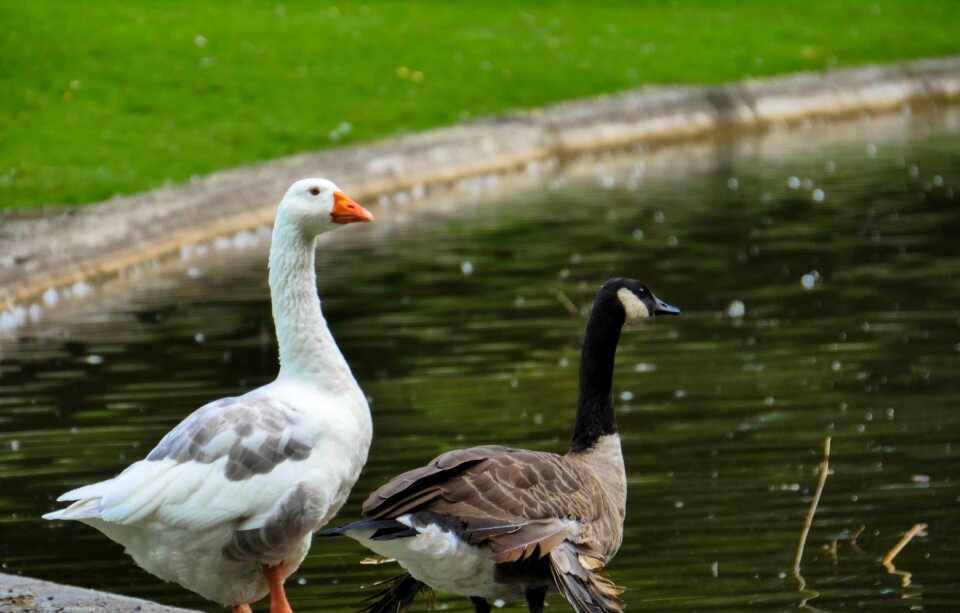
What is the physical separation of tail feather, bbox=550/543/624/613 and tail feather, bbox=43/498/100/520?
186cm

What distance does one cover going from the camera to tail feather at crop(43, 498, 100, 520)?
6602mm

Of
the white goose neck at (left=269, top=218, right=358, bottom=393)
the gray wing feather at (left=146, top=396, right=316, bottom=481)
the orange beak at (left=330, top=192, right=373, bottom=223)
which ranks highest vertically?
the orange beak at (left=330, top=192, right=373, bottom=223)

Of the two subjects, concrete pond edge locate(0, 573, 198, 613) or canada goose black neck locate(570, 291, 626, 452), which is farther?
canada goose black neck locate(570, 291, 626, 452)

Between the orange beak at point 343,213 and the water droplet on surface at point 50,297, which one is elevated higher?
the orange beak at point 343,213

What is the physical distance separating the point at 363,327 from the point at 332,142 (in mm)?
11627

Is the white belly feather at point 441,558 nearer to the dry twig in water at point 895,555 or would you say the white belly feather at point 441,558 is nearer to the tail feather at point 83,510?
the tail feather at point 83,510

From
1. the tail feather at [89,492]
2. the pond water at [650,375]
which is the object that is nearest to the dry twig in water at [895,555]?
the pond water at [650,375]

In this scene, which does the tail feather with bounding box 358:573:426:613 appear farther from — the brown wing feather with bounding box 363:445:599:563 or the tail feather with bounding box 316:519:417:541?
the tail feather with bounding box 316:519:417:541

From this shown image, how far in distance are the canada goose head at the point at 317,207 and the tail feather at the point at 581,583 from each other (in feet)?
5.61

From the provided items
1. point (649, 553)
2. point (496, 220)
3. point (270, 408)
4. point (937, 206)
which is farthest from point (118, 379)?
point (937, 206)

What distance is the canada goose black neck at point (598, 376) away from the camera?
797 cm

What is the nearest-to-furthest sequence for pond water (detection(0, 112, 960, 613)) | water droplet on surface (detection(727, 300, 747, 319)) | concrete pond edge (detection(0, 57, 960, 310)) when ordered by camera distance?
pond water (detection(0, 112, 960, 613)) → water droplet on surface (detection(727, 300, 747, 319)) → concrete pond edge (detection(0, 57, 960, 310))

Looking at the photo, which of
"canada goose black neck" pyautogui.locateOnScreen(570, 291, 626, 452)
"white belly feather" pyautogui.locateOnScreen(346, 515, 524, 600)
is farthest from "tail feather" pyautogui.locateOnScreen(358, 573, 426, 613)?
"canada goose black neck" pyautogui.locateOnScreen(570, 291, 626, 452)

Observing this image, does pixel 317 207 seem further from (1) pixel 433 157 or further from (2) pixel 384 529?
(1) pixel 433 157
